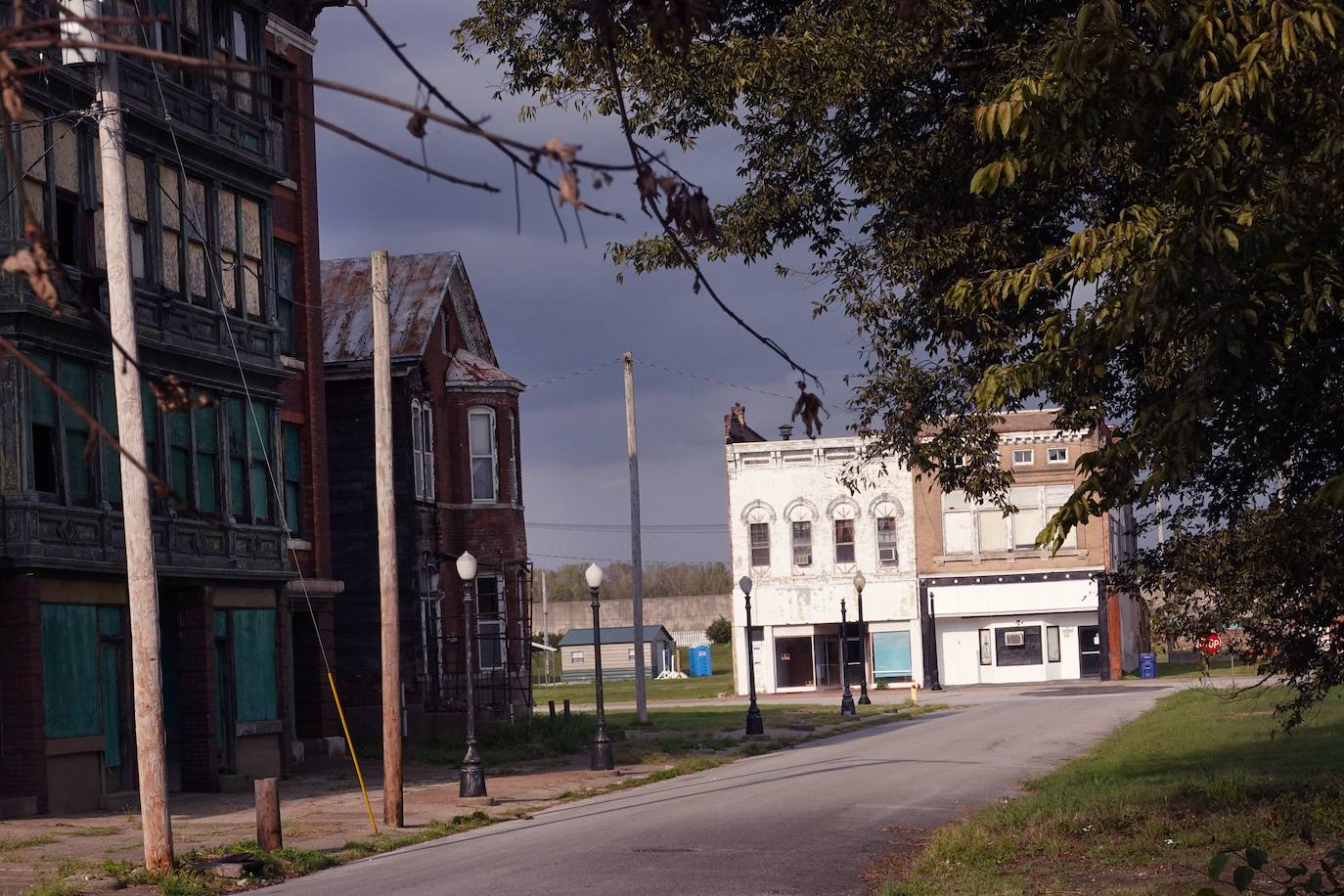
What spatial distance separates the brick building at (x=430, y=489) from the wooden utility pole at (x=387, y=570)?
17.1m

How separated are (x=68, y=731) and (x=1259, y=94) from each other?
19925 mm

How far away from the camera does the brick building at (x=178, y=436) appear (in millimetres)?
22297

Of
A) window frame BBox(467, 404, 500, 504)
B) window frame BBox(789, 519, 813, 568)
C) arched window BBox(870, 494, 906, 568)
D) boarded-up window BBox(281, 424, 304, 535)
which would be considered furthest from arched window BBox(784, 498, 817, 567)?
boarded-up window BBox(281, 424, 304, 535)

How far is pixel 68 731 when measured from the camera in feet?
75.9

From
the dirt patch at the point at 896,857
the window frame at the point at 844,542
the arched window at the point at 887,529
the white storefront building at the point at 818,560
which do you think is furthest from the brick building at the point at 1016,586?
the dirt patch at the point at 896,857

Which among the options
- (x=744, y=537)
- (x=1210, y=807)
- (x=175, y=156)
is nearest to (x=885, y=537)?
(x=744, y=537)

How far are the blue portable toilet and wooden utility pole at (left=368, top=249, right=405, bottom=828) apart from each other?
70.9m

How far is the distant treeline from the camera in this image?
546 ft

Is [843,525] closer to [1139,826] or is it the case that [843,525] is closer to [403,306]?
[403,306]

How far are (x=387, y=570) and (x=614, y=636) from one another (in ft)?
250

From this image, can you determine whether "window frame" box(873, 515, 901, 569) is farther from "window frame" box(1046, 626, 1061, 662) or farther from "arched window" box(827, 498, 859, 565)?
"window frame" box(1046, 626, 1061, 662)

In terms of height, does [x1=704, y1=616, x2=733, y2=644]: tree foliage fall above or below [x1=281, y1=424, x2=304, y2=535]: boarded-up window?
below

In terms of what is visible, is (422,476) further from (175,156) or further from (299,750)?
(175,156)

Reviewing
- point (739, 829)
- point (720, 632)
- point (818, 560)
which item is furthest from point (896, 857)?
point (720, 632)
